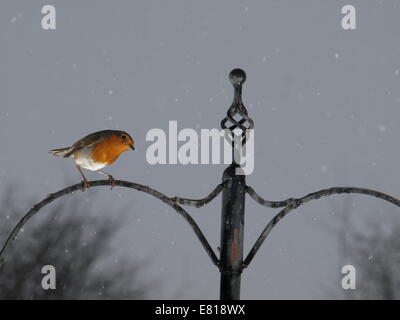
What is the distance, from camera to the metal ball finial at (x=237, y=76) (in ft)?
5.86

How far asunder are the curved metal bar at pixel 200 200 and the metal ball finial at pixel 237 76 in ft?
0.90

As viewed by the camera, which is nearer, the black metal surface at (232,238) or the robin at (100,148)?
the black metal surface at (232,238)

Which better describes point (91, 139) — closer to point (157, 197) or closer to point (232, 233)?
point (157, 197)

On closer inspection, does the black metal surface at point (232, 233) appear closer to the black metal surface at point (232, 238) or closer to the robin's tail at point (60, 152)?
the black metal surface at point (232, 238)

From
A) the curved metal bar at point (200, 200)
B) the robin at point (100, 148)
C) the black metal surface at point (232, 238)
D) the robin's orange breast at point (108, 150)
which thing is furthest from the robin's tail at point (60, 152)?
the black metal surface at point (232, 238)

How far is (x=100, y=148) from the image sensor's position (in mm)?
2109

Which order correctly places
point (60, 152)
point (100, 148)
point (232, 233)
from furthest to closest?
point (60, 152), point (100, 148), point (232, 233)

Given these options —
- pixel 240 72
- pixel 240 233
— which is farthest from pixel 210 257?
pixel 240 72

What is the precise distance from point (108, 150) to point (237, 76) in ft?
1.77

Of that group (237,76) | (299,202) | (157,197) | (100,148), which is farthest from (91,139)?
(299,202)
